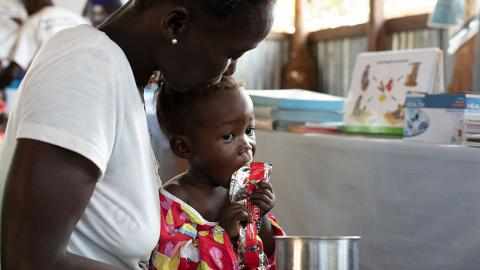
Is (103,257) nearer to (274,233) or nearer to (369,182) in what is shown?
(274,233)

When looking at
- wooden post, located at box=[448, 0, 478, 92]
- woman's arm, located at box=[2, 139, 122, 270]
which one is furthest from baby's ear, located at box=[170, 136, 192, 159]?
wooden post, located at box=[448, 0, 478, 92]

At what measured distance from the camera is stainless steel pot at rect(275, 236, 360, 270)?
994 millimetres

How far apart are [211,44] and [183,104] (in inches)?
17.5

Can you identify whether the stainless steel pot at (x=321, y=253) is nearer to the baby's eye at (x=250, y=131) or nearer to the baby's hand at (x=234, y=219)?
the baby's hand at (x=234, y=219)

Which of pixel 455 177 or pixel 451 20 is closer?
pixel 455 177

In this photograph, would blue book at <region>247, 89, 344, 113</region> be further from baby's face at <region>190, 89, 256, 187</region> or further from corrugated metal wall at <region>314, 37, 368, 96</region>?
corrugated metal wall at <region>314, 37, 368, 96</region>

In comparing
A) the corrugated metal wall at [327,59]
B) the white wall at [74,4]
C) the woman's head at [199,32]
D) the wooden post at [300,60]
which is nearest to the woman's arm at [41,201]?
the woman's head at [199,32]

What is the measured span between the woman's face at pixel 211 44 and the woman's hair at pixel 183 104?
14.7 inches

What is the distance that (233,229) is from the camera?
125cm

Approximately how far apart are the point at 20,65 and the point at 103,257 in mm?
3084

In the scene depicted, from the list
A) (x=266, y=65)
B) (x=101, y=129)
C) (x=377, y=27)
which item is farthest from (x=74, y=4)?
(x=101, y=129)

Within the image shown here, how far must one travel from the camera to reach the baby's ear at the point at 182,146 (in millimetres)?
1425

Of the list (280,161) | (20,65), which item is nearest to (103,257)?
(280,161)

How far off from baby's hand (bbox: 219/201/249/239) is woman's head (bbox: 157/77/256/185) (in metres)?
0.13
